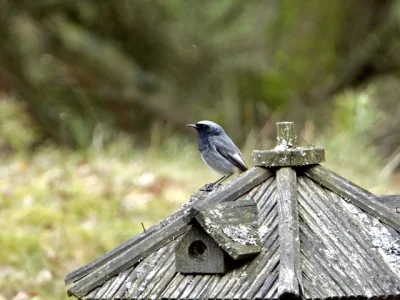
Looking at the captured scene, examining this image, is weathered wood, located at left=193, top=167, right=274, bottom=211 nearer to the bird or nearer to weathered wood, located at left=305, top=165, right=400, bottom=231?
weathered wood, located at left=305, top=165, right=400, bottom=231

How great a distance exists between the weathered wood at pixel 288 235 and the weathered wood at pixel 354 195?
101 mm

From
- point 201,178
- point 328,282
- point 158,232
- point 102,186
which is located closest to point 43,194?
point 102,186

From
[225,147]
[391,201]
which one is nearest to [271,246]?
[391,201]

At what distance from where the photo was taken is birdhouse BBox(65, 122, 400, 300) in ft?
8.48

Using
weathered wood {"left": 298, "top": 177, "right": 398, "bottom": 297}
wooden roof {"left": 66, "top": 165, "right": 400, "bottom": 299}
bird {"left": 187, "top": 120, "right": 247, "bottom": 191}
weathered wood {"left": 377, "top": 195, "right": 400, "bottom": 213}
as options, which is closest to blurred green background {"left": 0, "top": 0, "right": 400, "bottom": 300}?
bird {"left": 187, "top": 120, "right": 247, "bottom": 191}

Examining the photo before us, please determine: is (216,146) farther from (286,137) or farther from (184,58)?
(184,58)

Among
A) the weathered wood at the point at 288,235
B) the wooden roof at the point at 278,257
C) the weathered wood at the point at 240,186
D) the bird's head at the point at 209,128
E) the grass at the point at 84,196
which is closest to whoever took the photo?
the weathered wood at the point at 288,235

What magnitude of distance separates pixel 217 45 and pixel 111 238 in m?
6.36

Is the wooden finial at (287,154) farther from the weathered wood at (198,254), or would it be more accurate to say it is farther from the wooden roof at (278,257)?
the weathered wood at (198,254)

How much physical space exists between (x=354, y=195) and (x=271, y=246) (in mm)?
419

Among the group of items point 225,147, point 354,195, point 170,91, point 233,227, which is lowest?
point 233,227

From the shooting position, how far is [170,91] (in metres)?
12.8

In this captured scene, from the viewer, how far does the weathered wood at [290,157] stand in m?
2.90

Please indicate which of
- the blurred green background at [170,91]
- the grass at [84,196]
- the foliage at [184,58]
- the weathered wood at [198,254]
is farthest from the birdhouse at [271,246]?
the foliage at [184,58]
